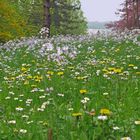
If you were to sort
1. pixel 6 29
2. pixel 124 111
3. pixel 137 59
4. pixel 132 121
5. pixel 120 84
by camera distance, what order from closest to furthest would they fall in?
pixel 132 121
pixel 124 111
pixel 120 84
pixel 137 59
pixel 6 29

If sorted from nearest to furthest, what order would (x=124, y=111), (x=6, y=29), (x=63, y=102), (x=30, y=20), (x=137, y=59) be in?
(x=124, y=111) < (x=63, y=102) < (x=137, y=59) < (x=6, y=29) < (x=30, y=20)

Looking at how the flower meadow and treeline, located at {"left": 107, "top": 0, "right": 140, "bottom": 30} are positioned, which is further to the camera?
treeline, located at {"left": 107, "top": 0, "right": 140, "bottom": 30}

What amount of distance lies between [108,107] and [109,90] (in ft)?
4.40

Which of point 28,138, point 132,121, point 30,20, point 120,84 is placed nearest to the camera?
point 28,138

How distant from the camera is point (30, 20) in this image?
57656 mm

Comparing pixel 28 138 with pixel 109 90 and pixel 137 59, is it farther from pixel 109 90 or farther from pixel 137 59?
pixel 137 59

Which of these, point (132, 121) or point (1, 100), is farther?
point (1, 100)

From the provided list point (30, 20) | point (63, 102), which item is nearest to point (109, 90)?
point (63, 102)

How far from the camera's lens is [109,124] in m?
5.08

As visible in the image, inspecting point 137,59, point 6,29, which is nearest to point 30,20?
point 6,29

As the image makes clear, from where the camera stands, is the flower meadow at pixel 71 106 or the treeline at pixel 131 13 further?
the treeline at pixel 131 13

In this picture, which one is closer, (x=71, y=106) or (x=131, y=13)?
→ (x=71, y=106)

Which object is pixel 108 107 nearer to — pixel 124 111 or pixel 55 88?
pixel 124 111

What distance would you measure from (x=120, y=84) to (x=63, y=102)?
4.09ft
